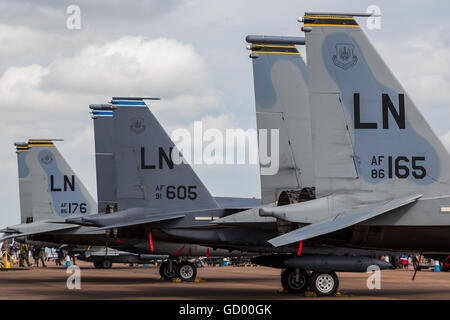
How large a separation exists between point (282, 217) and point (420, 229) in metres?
2.35

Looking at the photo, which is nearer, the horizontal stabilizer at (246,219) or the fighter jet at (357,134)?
the fighter jet at (357,134)

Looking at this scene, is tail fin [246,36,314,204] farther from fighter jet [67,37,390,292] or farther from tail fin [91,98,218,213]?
tail fin [91,98,218,213]

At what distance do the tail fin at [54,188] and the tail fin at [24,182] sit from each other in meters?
2.82

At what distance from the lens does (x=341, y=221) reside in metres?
12.4

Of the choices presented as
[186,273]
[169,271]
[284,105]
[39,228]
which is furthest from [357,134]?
[39,228]

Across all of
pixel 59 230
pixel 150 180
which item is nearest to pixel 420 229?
pixel 150 180

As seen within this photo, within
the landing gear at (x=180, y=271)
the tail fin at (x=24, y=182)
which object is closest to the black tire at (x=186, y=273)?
the landing gear at (x=180, y=271)

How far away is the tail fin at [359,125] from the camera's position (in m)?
13.4

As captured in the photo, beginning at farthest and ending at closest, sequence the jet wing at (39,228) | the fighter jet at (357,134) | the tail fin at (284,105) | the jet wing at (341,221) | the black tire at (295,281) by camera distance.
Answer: the jet wing at (39,228) < the black tire at (295,281) < the tail fin at (284,105) < the fighter jet at (357,134) < the jet wing at (341,221)

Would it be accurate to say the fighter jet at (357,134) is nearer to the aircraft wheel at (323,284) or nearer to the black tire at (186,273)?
the aircraft wheel at (323,284)

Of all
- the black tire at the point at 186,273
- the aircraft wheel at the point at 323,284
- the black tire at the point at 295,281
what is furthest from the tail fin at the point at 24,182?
the aircraft wheel at the point at 323,284

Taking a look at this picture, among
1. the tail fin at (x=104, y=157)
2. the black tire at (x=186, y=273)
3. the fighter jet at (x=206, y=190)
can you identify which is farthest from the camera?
the black tire at (x=186, y=273)

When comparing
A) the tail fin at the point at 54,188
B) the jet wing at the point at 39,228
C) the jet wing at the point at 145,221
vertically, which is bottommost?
the jet wing at the point at 39,228

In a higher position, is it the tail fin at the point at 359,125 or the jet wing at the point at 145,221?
the tail fin at the point at 359,125
